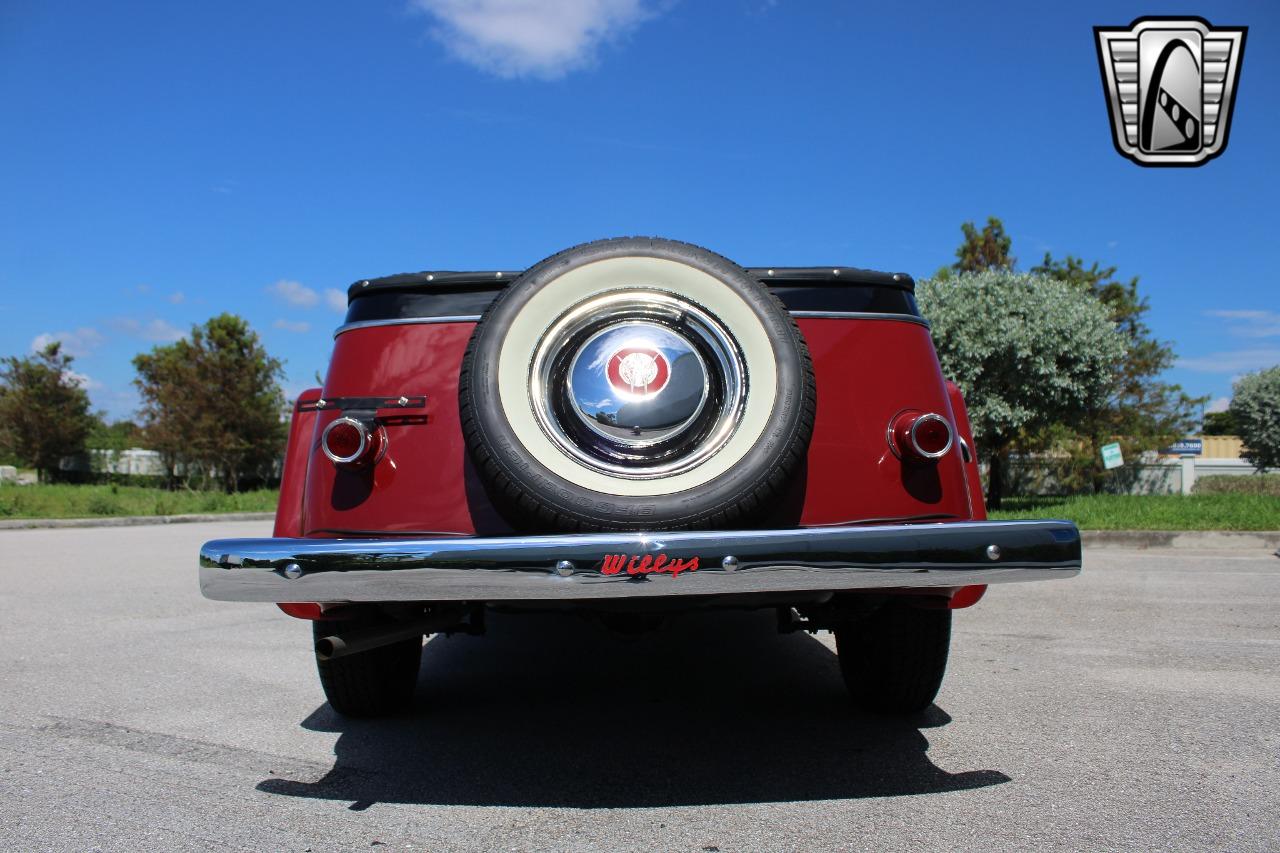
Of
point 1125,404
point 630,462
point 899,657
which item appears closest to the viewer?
point 630,462

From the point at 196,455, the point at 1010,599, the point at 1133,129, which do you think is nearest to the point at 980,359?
the point at 1133,129

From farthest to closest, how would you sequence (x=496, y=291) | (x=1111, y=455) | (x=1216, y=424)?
(x=1216, y=424) < (x=1111, y=455) < (x=496, y=291)

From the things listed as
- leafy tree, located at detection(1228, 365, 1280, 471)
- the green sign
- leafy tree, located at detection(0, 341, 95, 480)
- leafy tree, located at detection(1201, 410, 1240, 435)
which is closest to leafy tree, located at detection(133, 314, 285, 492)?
leafy tree, located at detection(0, 341, 95, 480)

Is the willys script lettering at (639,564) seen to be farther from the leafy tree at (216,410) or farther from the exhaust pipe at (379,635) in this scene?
the leafy tree at (216,410)

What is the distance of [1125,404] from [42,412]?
33.0 m

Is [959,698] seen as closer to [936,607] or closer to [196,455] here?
[936,607]

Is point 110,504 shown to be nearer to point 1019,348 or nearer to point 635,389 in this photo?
point 1019,348

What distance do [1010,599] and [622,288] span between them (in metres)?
4.93

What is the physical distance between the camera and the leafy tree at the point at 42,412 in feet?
Answer: 95.7

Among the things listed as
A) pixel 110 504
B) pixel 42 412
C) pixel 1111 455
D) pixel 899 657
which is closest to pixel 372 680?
pixel 899 657

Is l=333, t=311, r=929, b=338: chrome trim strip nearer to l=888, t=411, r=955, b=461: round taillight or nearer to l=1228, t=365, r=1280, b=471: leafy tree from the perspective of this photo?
l=888, t=411, r=955, b=461: round taillight

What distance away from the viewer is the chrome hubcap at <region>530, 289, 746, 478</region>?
2.54m

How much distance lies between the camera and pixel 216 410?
87.5ft

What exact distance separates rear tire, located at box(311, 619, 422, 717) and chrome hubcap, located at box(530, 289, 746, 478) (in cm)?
128
